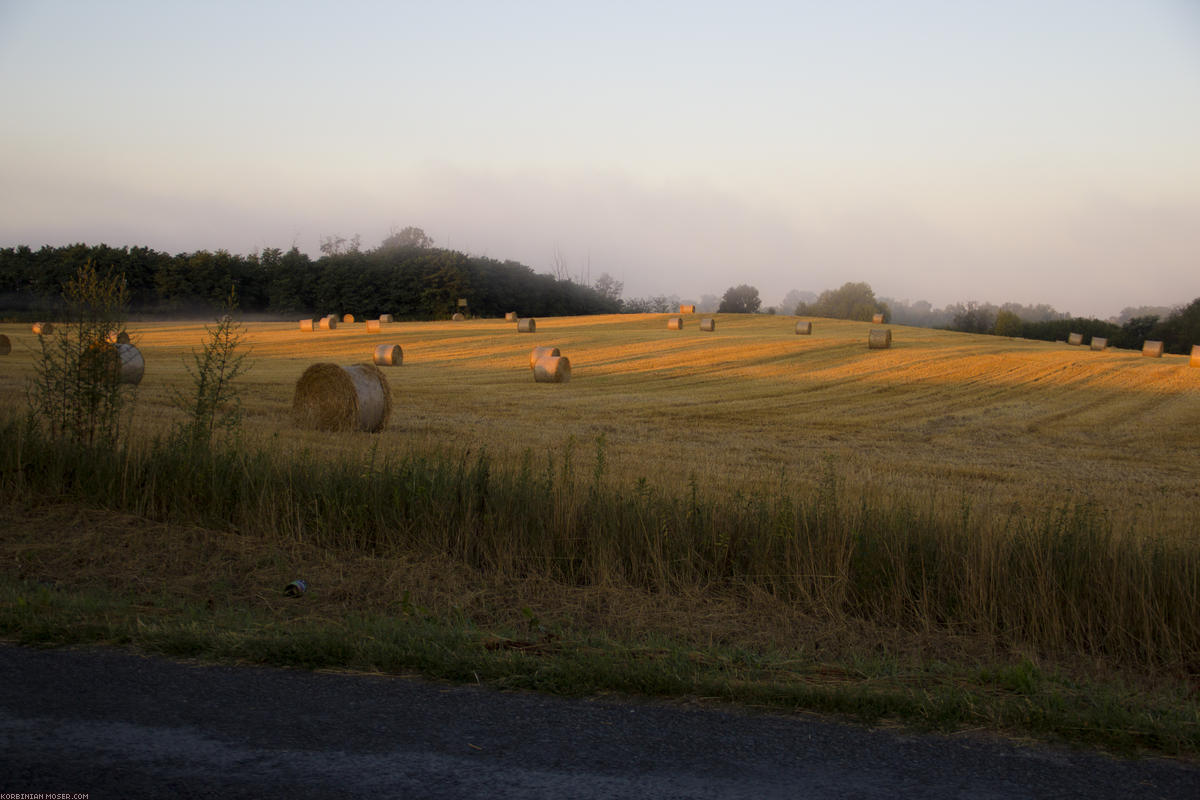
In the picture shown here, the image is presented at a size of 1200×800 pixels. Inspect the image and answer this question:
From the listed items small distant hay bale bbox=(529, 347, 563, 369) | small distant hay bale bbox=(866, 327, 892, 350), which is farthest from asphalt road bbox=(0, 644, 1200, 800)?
small distant hay bale bbox=(866, 327, 892, 350)

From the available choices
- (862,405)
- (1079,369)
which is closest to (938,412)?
(862,405)

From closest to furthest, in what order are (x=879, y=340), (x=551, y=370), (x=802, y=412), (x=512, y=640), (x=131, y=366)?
(x=512, y=640), (x=802, y=412), (x=131, y=366), (x=551, y=370), (x=879, y=340)

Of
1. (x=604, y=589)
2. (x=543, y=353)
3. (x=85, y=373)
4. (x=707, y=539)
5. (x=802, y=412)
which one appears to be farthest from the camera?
(x=543, y=353)

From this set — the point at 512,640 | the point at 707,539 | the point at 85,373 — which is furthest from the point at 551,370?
the point at 512,640

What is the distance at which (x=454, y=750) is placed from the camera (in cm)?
359

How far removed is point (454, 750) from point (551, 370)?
23.1m

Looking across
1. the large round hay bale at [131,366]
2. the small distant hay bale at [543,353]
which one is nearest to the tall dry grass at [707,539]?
the large round hay bale at [131,366]

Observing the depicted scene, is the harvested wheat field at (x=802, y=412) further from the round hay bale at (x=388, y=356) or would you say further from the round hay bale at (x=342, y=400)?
the round hay bale at (x=388, y=356)

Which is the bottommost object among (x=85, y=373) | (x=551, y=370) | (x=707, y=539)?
(x=707, y=539)

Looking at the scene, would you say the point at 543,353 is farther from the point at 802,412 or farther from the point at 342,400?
the point at 342,400

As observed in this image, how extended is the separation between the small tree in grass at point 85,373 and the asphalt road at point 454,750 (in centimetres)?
542

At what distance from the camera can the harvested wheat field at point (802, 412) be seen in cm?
1242

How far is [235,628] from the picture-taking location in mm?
Result: 5117

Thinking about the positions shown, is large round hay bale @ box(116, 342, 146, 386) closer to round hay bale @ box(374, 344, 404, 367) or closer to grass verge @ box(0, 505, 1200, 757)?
round hay bale @ box(374, 344, 404, 367)
